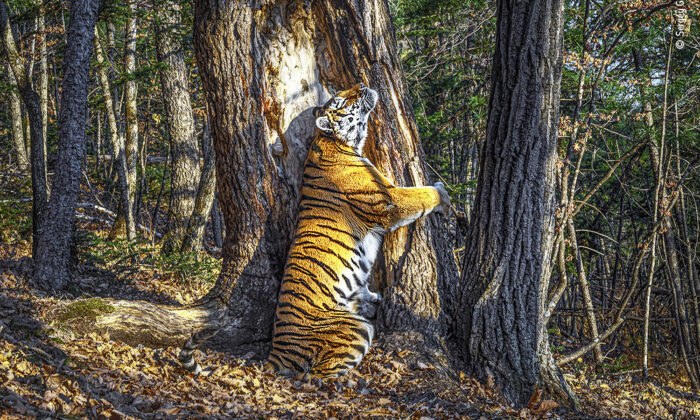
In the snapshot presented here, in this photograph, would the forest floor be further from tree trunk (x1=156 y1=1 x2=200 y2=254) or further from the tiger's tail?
tree trunk (x1=156 y1=1 x2=200 y2=254)

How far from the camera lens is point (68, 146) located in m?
5.87

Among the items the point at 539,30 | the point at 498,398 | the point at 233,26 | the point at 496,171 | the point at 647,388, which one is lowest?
the point at 647,388

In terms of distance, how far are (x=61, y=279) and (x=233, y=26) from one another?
145 inches

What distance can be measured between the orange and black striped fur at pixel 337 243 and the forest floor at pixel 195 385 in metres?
0.26

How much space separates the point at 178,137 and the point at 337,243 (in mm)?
6439

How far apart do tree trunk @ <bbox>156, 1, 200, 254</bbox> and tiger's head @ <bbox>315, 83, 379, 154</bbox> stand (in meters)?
5.89

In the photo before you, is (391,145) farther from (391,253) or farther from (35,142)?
(35,142)

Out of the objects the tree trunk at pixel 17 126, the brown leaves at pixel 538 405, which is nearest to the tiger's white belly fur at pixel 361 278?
the brown leaves at pixel 538 405

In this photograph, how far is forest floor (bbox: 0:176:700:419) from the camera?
309 cm

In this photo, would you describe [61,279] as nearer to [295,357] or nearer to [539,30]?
[295,357]

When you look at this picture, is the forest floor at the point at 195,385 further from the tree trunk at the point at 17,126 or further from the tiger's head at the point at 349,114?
the tree trunk at the point at 17,126

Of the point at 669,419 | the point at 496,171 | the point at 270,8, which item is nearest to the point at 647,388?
the point at 669,419

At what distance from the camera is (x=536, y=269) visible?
417 cm

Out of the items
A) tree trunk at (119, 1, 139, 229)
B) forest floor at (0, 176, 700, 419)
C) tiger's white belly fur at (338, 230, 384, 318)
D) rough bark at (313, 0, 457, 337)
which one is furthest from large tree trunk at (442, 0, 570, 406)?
tree trunk at (119, 1, 139, 229)
